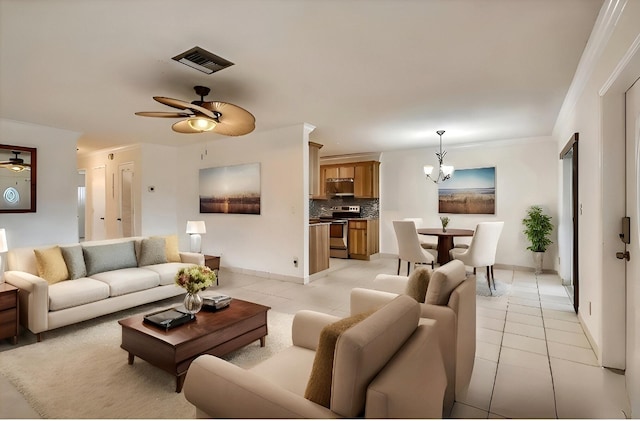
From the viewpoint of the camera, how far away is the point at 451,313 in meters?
1.69

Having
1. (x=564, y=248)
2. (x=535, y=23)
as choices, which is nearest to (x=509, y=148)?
(x=564, y=248)

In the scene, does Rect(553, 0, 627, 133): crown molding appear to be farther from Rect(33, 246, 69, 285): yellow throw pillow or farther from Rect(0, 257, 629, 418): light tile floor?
Rect(33, 246, 69, 285): yellow throw pillow

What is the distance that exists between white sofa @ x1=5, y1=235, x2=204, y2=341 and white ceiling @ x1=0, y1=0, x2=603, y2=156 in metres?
1.73

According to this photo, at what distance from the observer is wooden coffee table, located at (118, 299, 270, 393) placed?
6.93ft

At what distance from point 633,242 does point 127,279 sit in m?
4.37

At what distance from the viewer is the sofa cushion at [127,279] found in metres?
3.34

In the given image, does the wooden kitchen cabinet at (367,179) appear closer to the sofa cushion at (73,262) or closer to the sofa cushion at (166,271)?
the sofa cushion at (166,271)

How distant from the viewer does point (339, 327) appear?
3.80 feet

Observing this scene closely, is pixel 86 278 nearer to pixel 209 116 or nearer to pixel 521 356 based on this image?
pixel 209 116

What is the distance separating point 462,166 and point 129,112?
5815mm

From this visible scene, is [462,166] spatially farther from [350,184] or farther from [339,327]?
[339,327]

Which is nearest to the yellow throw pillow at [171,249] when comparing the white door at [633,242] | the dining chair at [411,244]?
the dining chair at [411,244]

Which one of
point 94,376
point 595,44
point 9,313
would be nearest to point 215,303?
point 94,376

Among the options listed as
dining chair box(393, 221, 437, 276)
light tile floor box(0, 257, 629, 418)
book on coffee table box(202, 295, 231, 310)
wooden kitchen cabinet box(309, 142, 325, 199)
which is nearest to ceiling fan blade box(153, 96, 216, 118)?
book on coffee table box(202, 295, 231, 310)
